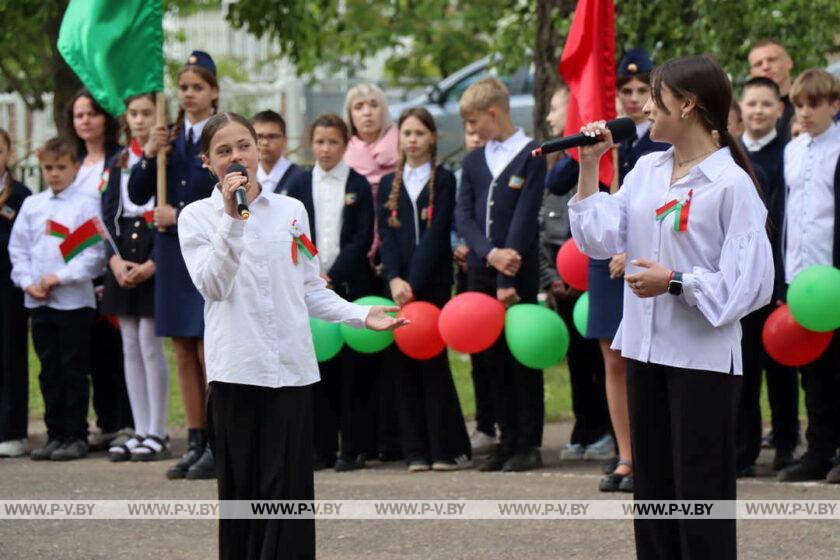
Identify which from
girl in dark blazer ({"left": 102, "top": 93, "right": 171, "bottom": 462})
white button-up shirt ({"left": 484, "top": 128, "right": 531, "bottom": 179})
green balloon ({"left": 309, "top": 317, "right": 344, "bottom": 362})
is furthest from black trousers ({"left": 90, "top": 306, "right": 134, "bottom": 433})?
white button-up shirt ({"left": 484, "top": 128, "right": 531, "bottom": 179})

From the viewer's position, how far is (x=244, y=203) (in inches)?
202

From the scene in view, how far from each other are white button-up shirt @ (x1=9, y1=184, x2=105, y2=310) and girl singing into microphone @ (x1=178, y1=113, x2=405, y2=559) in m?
3.99

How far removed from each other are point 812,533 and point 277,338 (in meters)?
2.72

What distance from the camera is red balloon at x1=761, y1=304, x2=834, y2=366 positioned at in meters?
7.98

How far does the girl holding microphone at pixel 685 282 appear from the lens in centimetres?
498

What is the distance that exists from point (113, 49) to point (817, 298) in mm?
4353

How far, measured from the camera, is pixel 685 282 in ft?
16.2

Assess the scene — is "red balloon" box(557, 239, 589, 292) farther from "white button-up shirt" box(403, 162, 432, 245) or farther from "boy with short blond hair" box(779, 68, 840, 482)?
"boy with short blond hair" box(779, 68, 840, 482)

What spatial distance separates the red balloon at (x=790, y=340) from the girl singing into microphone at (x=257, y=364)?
3273 millimetres

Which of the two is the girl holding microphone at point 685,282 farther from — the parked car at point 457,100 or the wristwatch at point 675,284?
the parked car at point 457,100

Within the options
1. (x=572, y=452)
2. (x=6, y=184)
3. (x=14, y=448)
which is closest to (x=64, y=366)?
(x=14, y=448)

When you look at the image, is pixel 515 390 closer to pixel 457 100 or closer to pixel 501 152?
pixel 501 152

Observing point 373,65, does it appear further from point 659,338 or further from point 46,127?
point 659,338

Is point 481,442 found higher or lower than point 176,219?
lower
